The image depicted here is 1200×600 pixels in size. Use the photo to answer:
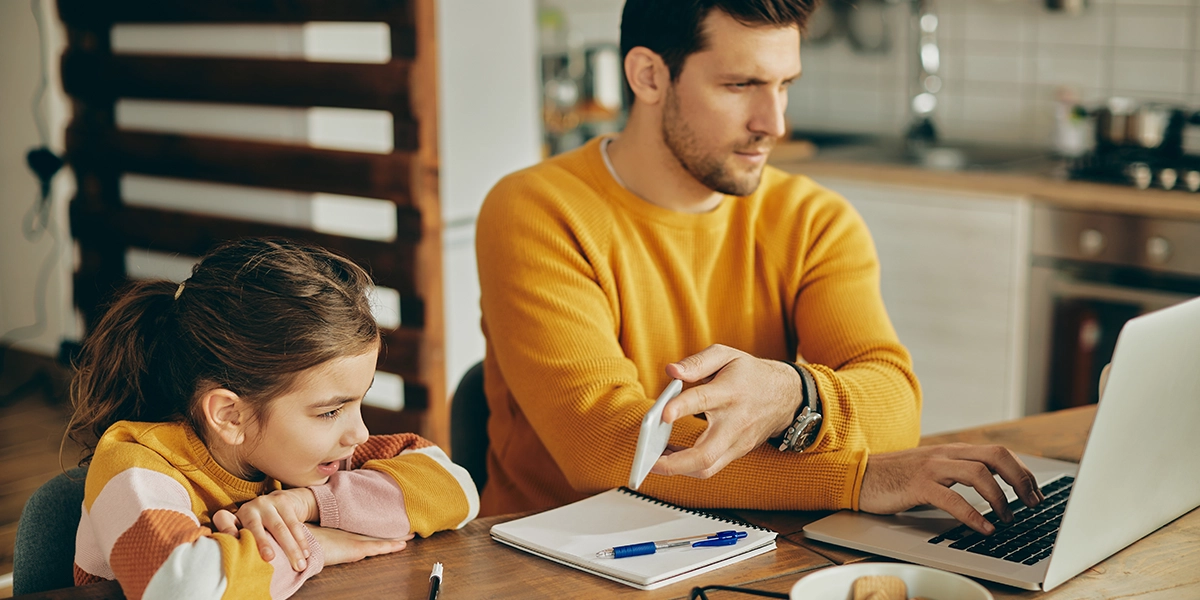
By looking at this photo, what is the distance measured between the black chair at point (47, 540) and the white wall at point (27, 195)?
9.80 ft

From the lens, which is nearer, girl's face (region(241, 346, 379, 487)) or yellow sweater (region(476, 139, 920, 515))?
girl's face (region(241, 346, 379, 487))

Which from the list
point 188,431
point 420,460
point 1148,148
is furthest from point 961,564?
point 1148,148

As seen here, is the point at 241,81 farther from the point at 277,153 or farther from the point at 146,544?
the point at 146,544

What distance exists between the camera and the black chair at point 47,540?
1.20 m

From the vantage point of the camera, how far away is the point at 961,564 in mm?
1089

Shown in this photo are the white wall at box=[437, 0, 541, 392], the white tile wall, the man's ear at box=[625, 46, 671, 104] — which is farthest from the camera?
the white tile wall

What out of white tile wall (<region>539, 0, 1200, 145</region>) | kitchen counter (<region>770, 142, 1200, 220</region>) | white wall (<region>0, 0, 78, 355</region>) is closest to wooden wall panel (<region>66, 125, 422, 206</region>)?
white wall (<region>0, 0, 78, 355</region>)

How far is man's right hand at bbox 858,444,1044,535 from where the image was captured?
1.21m

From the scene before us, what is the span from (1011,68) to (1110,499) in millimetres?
2821

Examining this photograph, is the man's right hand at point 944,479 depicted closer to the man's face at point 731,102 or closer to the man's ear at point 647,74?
the man's face at point 731,102

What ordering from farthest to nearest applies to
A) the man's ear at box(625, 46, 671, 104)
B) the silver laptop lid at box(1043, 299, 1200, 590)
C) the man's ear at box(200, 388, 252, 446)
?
the man's ear at box(625, 46, 671, 104), the man's ear at box(200, 388, 252, 446), the silver laptop lid at box(1043, 299, 1200, 590)

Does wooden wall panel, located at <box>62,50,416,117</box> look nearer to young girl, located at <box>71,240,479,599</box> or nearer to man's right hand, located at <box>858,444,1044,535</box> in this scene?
young girl, located at <box>71,240,479,599</box>

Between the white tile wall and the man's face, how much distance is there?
2.10 m

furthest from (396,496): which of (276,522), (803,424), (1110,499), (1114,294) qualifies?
(1114,294)
